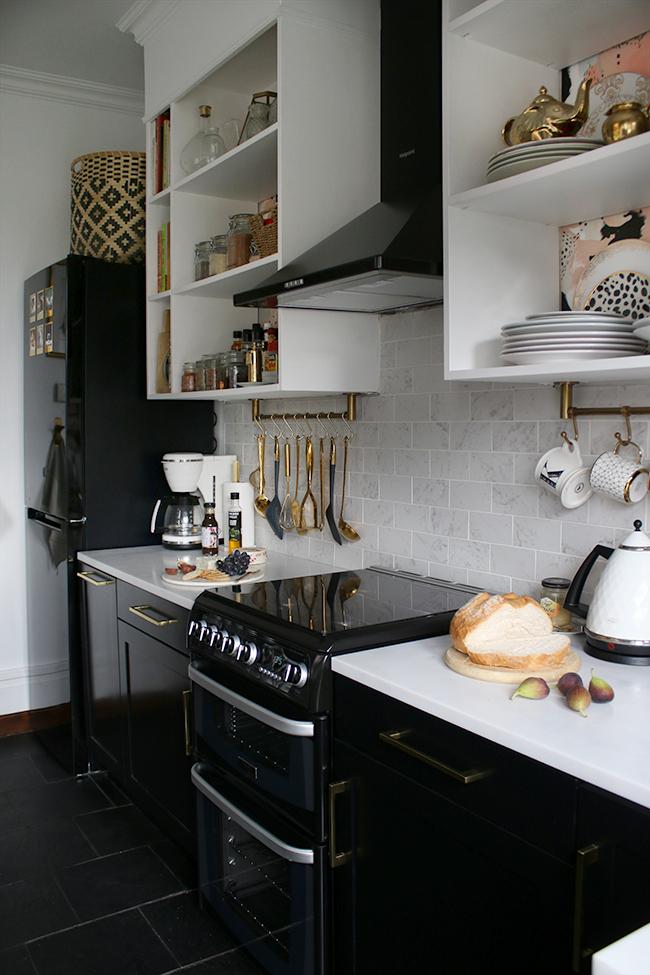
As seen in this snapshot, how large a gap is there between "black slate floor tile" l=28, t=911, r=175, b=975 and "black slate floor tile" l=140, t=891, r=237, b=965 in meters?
0.03

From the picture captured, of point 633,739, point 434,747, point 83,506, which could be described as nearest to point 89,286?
point 83,506

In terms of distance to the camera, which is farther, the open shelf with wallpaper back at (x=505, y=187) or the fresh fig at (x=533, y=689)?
the open shelf with wallpaper back at (x=505, y=187)

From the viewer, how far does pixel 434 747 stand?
1.40m

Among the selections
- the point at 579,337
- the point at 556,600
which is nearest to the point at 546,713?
the point at 556,600

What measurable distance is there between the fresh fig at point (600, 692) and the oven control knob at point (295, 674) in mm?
630

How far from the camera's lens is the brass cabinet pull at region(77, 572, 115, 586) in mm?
2912

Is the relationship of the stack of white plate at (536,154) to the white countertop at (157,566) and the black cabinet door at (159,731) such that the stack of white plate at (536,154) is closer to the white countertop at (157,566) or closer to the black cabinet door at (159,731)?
the white countertop at (157,566)

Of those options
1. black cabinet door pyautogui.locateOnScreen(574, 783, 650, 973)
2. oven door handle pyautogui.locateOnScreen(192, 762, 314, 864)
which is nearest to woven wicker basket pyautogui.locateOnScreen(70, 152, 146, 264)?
oven door handle pyautogui.locateOnScreen(192, 762, 314, 864)

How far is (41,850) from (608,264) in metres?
2.56

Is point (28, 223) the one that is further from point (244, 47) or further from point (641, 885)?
point (641, 885)

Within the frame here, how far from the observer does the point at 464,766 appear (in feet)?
4.40

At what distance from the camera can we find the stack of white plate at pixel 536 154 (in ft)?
5.08

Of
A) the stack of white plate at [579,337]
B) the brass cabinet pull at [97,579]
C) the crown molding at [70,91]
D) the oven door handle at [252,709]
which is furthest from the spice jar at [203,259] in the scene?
the stack of white plate at [579,337]

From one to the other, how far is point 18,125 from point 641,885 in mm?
3957
